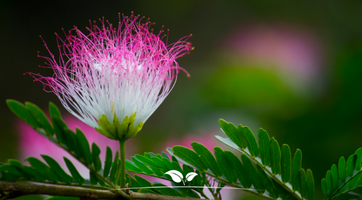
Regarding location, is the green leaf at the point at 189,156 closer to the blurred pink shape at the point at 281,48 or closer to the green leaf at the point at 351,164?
the green leaf at the point at 351,164

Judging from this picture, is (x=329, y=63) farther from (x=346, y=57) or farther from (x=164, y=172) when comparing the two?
(x=164, y=172)

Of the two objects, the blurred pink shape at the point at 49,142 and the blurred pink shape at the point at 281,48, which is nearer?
the blurred pink shape at the point at 49,142

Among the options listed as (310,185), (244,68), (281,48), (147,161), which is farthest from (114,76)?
(281,48)

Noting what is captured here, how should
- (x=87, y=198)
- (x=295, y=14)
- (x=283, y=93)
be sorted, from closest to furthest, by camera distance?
(x=87, y=198) → (x=283, y=93) → (x=295, y=14)

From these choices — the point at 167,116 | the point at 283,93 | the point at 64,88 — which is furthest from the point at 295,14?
the point at 64,88

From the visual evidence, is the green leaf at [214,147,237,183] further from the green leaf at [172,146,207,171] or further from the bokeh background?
the bokeh background

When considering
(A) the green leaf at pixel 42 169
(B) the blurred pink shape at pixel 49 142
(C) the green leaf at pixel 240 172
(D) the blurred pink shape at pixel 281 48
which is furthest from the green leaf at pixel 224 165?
(D) the blurred pink shape at pixel 281 48

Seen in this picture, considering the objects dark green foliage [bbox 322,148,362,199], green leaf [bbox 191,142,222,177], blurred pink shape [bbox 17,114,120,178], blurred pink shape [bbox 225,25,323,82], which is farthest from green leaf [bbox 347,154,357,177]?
blurred pink shape [bbox 225,25,323,82]
